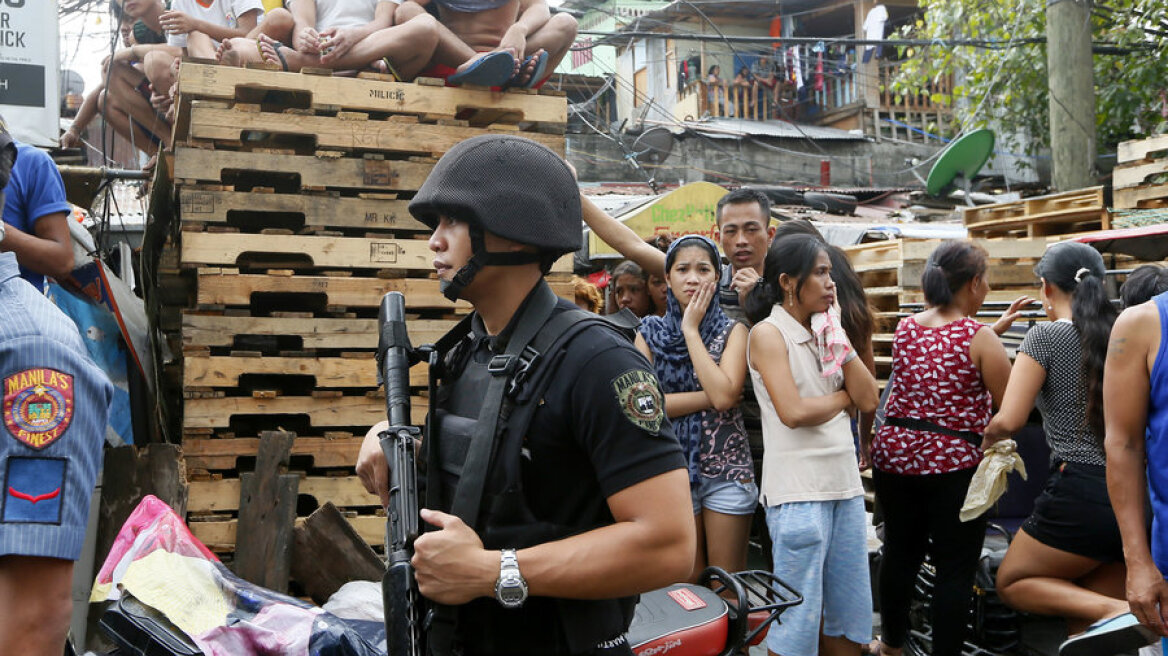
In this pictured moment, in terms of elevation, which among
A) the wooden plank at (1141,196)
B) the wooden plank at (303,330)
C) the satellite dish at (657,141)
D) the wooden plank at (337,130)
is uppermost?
the satellite dish at (657,141)

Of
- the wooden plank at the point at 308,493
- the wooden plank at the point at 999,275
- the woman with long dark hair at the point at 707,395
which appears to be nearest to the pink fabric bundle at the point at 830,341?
the woman with long dark hair at the point at 707,395

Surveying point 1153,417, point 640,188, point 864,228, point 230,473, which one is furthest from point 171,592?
point 640,188

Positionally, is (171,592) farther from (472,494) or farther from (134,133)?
(134,133)

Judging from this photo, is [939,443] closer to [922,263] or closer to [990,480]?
[990,480]

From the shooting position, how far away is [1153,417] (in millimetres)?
2828

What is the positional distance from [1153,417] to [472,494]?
2.17 metres

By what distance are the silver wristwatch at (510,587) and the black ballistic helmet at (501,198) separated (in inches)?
22.0

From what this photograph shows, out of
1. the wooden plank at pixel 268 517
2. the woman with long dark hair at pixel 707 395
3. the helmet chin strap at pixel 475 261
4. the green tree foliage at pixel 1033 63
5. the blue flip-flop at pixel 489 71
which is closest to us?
the helmet chin strap at pixel 475 261

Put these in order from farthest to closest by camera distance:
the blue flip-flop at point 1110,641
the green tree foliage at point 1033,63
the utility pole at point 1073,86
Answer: the green tree foliage at point 1033,63 < the utility pole at point 1073,86 < the blue flip-flop at point 1110,641

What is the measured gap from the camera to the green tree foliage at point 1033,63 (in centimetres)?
1279

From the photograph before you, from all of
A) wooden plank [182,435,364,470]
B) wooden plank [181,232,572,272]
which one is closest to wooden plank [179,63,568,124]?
wooden plank [181,232,572,272]

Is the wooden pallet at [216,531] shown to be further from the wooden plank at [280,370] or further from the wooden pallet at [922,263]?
the wooden pallet at [922,263]

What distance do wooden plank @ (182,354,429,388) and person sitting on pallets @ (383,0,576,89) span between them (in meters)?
1.68

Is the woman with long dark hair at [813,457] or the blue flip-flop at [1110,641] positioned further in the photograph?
the woman with long dark hair at [813,457]
